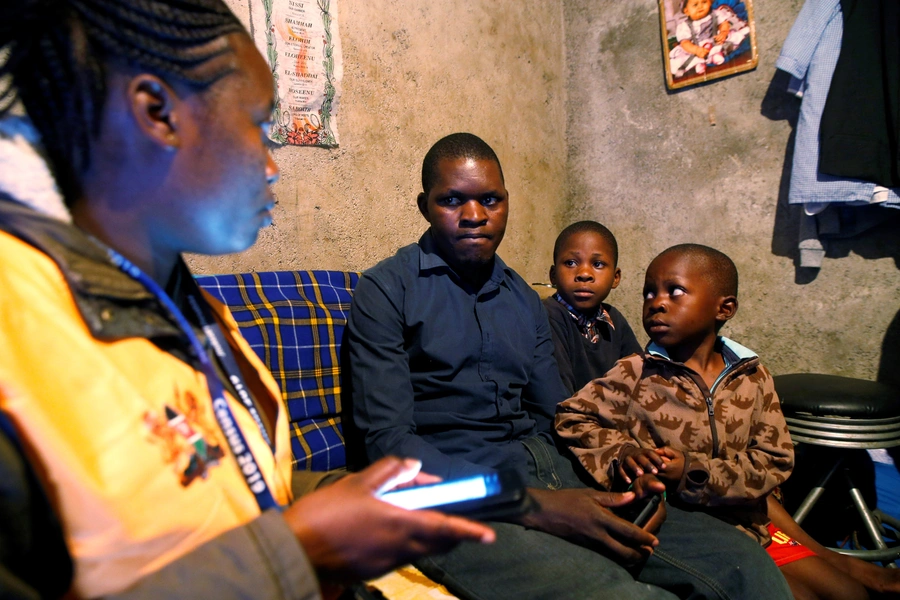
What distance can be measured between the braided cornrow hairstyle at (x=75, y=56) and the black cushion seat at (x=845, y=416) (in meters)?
2.40

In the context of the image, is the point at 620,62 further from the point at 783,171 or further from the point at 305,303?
the point at 305,303

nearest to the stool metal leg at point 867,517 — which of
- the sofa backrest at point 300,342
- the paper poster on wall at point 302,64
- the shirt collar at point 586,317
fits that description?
the shirt collar at point 586,317

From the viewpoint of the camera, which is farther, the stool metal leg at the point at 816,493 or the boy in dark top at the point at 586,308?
the boy in dark top at the point at 586,308

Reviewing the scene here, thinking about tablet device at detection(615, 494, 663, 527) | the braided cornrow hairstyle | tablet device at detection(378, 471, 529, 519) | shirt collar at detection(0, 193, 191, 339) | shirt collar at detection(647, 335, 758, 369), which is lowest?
tablet device at detection(615, 494, 663, 527)

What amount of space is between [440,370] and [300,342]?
449 millimetres

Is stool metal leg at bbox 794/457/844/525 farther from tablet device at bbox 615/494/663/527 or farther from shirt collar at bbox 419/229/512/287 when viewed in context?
shirt collar at bbox 419/229/512/287

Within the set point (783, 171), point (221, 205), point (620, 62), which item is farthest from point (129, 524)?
point (620, 62)

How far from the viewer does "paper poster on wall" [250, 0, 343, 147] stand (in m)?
2.01

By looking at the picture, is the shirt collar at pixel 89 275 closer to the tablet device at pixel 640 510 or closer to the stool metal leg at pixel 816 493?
the tablet device at pixel 640 510

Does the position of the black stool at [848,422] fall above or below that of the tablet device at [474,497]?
below

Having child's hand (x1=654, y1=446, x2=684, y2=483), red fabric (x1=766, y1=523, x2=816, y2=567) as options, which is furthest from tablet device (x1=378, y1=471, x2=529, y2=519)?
red fabric (x1=766, y1=523, x2=816, y2=567)

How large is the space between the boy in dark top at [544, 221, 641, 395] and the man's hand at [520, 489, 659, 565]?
2.90ft

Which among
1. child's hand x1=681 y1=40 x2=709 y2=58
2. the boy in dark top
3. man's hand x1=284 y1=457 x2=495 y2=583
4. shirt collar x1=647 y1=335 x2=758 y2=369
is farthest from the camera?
child's hand x1=681 y1=40 x2=709 y2=58

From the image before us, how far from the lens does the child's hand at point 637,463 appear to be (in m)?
1.48
